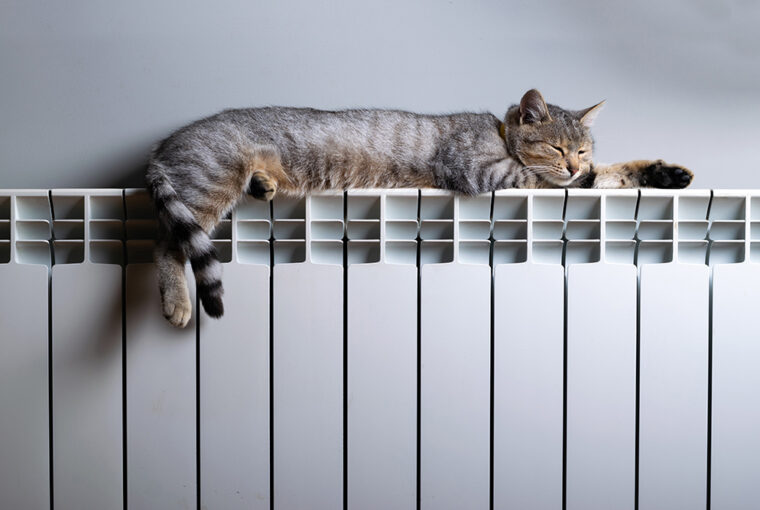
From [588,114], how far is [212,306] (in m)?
0.78

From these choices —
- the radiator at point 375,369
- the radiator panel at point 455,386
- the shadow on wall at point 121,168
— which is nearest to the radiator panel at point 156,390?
the radiator at point 375,369

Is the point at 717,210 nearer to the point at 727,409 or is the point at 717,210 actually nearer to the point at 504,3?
Answer: the point at 727,409

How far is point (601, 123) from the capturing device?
106 cm

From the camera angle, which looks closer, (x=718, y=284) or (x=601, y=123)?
(x=718, y=284)

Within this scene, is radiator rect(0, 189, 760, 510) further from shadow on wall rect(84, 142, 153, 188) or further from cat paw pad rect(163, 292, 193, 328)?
shadow on wall rect(84, 142, 153, 188)

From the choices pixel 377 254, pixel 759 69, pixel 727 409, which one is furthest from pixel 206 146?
pixel 759 69

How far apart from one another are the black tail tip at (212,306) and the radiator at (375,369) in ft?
0.18

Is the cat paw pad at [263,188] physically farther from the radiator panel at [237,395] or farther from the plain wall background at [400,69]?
the plain wall background at [400,69]

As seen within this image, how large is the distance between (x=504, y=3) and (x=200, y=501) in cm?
115

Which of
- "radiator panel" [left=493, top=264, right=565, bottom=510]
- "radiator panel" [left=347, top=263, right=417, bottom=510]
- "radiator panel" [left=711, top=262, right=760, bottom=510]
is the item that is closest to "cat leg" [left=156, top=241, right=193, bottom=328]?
"radiator panel" [left=347, top=263, right=417, bottom=510]

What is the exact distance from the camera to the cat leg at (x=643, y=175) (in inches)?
34.9

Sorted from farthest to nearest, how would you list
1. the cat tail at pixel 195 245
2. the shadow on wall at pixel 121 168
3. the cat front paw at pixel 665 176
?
the shadow on wall at pixel 121 168
the cat front paw at pixel 665 176
the cat tail at pixel 195 245

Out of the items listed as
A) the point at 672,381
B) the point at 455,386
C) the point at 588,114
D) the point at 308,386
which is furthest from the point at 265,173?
the point at 672,381

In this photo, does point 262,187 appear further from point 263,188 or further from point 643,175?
point 643,175
